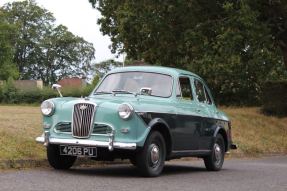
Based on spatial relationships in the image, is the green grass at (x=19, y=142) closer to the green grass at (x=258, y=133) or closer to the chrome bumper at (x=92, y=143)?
the chrome bumper at (x=92, y=143)

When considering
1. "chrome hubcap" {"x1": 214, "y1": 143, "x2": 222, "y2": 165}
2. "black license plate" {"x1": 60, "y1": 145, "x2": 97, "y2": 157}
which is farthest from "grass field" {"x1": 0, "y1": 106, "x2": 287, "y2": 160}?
"chrome hubcap" {"x1": 214, "y1": 143, "x2": 222, "y2": 165}

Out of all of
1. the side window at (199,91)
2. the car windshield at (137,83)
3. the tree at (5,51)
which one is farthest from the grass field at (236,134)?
the tree at (5,51)

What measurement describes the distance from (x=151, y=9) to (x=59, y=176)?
16715 millimetres

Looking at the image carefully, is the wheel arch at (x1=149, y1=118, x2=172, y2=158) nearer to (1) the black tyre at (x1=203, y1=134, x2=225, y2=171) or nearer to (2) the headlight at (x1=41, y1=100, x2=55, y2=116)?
(2) the headlight at (x1=41, y1=100, x2=55, y2=116)

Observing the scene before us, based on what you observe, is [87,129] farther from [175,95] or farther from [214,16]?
[214,16]

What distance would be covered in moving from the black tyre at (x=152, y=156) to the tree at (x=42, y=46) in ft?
297

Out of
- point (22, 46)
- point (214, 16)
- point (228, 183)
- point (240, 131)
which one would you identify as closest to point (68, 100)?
point (228, 183)

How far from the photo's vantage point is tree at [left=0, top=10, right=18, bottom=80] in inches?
3731

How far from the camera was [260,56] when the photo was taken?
24.9 metres

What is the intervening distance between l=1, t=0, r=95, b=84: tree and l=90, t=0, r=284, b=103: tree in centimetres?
7370

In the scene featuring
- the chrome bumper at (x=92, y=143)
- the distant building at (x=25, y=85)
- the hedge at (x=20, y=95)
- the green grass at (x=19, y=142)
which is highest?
the chrome bumper at (x=92, y=143)

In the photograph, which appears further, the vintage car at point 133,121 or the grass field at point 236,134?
the grass field at point 236,134

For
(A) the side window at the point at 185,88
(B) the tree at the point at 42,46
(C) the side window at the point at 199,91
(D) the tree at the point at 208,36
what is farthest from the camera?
(B) the tree at the point at 42,46

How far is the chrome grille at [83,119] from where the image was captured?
10782 millimetres
